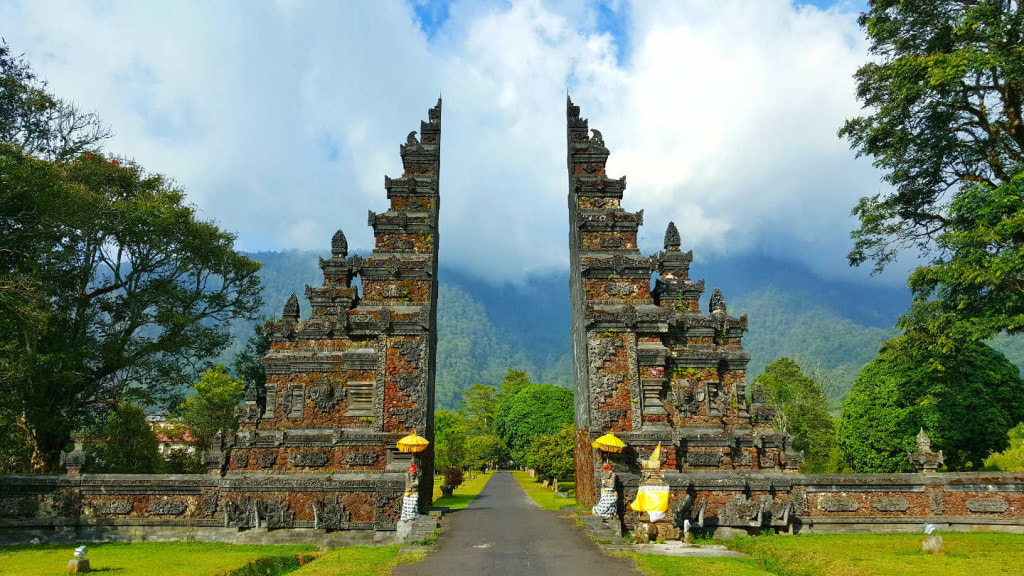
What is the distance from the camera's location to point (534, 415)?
5741cm

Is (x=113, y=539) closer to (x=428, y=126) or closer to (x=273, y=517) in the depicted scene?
(x=273, y=517)

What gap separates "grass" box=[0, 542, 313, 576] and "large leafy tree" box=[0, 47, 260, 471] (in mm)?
6160

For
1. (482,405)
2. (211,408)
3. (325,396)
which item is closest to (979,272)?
(325,396)

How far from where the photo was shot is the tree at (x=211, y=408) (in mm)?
36875

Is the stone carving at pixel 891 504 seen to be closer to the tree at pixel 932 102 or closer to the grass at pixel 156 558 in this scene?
the tree at pixel 932 102

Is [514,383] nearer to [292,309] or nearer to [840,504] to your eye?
[292,309]

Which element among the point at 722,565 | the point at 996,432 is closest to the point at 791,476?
the point at 722,565

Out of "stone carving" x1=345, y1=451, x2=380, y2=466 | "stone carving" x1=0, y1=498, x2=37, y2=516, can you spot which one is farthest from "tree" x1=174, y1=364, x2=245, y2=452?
"stone carving" x1=345, y1=451, x2=380, y2=466

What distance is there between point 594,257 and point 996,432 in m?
20.0

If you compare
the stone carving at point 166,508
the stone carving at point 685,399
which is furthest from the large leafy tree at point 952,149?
the stone carving at point 166,508

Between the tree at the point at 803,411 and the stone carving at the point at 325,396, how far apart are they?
31.0 meters

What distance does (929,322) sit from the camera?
1697cm

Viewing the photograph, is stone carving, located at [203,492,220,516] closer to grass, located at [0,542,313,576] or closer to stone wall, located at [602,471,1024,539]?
grass, located at [0,542,313,576]

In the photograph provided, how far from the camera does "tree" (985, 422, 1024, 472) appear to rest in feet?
74.8
